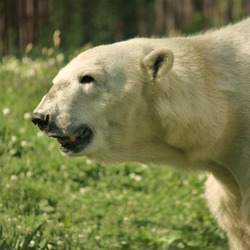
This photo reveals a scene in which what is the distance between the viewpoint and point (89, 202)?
27.2 feet

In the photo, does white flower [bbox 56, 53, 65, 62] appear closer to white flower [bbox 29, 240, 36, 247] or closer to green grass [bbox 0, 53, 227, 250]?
green grass [bbox 0, 53, 227, 250]

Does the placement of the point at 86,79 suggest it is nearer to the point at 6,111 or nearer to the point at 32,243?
the point at 32,243

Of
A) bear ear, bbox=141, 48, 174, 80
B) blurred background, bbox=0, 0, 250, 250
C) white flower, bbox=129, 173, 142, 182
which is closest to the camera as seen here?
bear ear, bbox=141, 48, 174, 80

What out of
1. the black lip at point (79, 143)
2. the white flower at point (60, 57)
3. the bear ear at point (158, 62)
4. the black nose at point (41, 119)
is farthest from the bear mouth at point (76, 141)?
the white flower at point (60, 57)

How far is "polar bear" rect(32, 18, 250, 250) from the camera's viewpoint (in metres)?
5.77

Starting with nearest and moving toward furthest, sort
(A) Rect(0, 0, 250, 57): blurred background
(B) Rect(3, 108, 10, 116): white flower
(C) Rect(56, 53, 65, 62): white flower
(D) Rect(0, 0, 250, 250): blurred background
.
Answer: (D) Rect(0, 0, 250, 250): blurred background
(B) Rect(3, 108, 10, 116): white flower
(C) Rect(56, 53, 65, 62): white flower
(A) Rect(0, 0, 250, 57): blurred background

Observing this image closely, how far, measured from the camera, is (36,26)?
17.4 m

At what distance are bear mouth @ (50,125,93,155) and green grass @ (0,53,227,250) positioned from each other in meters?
0.75

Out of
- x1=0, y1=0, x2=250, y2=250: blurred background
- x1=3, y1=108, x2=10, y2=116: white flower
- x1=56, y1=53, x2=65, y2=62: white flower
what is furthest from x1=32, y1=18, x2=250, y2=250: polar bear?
x1=56, y1=53, x2=65, y2=62: white flower

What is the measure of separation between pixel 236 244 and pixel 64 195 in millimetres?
2297

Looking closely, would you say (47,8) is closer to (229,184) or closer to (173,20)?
(173,20)

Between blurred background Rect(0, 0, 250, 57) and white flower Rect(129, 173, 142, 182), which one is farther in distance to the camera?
blurred background Rect(0, 0, 250, 57)

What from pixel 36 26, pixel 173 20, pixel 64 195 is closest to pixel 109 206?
pixel 64 195

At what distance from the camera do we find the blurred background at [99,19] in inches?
683
